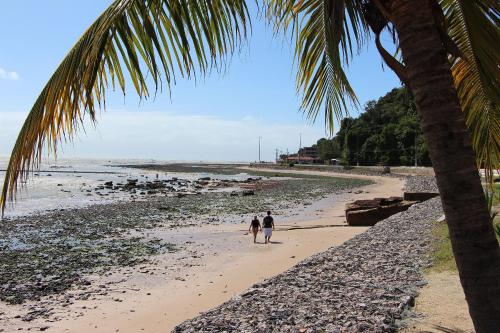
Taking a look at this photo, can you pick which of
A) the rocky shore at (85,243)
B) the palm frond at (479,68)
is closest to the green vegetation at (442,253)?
the palm frond at (479,68)

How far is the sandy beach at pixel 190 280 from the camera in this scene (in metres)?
8.64

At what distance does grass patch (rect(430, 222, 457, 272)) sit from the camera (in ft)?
24.5

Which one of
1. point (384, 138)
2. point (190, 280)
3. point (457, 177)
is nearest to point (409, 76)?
point (457, 177)

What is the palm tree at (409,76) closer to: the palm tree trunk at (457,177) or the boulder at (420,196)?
the palm tree trunk at (457,177)

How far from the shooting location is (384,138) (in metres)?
90.8

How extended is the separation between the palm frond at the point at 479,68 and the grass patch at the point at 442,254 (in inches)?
102

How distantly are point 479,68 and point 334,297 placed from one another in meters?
3.70

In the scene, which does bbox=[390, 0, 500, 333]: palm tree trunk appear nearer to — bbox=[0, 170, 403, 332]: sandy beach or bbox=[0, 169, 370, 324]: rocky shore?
bbox=[0, 170, 403, 332]: sandy beach

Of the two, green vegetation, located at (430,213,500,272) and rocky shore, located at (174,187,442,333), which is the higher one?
green vegetation, located at (430,213,500,272)

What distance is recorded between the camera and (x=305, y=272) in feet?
26.9

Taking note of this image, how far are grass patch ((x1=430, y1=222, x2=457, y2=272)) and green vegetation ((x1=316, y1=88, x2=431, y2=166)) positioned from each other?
221 ft

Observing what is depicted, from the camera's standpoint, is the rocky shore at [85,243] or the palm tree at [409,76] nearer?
the palm tree at [409,76]

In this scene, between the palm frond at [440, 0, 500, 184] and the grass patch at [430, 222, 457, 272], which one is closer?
the palm frond at [440, 0, 500, 184]

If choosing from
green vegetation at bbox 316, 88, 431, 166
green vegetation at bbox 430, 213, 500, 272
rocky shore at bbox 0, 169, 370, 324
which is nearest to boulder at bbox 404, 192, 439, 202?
rocky shore at bbox 0, 169, 370, 324
